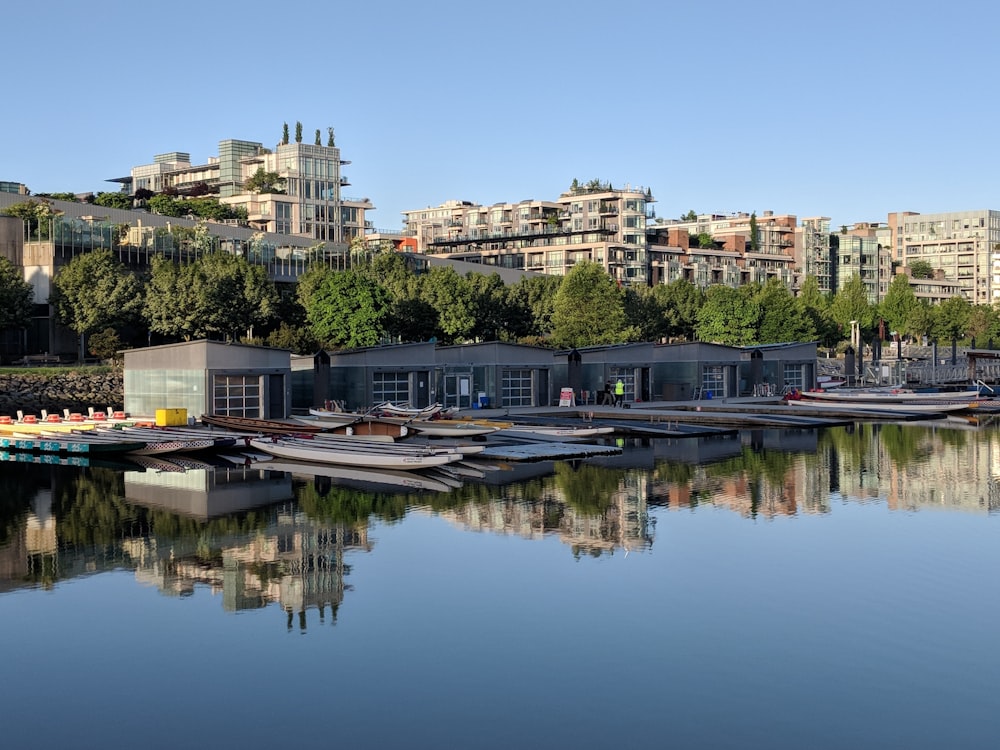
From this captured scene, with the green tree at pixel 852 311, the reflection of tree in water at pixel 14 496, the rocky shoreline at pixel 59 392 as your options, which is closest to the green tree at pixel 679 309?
the green tree at pixel 852 311

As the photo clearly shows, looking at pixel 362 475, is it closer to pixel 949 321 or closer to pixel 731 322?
pixel 731 322

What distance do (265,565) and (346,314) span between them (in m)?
67.7

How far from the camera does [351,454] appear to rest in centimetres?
5200

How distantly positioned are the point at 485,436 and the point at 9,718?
4318cm

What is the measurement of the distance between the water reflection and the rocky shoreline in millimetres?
30849

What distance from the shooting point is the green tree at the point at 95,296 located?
102 meters

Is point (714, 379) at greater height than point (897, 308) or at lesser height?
lesser

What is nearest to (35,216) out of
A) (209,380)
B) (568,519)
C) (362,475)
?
(209,380)

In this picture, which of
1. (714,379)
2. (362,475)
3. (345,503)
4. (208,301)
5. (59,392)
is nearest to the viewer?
(345,503)

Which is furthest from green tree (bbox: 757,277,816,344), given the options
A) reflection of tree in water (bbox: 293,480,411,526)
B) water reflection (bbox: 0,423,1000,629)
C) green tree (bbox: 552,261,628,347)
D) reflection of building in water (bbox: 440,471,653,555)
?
reflection of tree in water (bbox: 293,480,411,526)

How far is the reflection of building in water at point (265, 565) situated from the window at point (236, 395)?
29.0 metres

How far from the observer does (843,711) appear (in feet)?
67.3

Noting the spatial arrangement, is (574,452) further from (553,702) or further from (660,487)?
→ (553,702)

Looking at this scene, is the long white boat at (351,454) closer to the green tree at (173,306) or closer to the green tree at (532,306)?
the green tree at (173,306)
